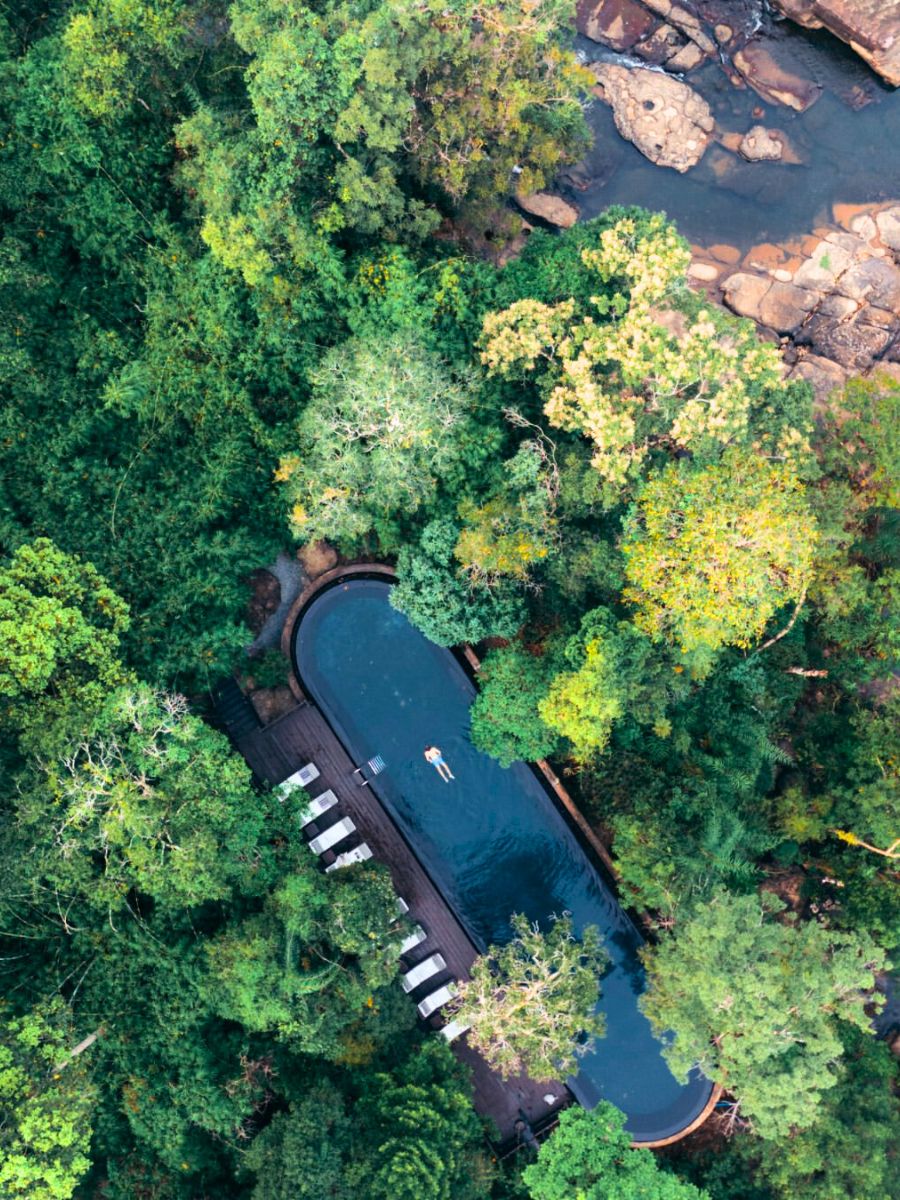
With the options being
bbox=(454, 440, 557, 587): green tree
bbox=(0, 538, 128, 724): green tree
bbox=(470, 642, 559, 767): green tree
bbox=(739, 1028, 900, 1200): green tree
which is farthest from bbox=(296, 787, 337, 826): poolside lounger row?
bbox=(739, 1028, 900, 1200): green tree

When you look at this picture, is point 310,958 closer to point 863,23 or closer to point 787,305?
point 787,305

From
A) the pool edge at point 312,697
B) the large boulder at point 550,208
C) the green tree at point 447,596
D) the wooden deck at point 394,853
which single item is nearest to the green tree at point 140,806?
the wooden deck at point 394,853

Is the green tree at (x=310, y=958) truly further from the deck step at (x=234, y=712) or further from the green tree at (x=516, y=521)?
the green tree at (x=516, y=521)

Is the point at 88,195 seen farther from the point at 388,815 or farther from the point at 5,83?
the point at 388,815

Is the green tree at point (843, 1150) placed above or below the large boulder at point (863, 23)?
below

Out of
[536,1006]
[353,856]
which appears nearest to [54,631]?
[353,856]
